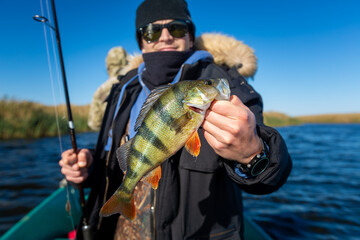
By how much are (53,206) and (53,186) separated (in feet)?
14.2

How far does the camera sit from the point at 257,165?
61.9 inches

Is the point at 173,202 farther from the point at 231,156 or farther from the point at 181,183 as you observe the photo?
the point at 231,156

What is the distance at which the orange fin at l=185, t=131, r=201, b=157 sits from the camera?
5.21 feet

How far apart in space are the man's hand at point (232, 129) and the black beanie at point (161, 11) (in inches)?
73.2

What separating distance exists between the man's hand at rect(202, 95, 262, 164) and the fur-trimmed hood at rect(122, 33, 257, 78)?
163 cm

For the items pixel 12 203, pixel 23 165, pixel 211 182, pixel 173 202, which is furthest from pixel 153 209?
pixel 23 165

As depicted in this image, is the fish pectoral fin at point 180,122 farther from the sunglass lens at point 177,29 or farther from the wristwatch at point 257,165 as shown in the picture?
the sunglass lens at point 177,29

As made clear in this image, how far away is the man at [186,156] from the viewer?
1517mm

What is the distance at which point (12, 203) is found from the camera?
7.01 metres

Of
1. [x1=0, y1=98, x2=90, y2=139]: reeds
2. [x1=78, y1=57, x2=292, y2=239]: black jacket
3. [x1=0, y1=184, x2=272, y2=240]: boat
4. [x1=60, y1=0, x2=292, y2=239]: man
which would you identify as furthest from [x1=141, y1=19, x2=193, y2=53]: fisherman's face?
[x1=0, y1=98, x2=90, y2=139]: reeds

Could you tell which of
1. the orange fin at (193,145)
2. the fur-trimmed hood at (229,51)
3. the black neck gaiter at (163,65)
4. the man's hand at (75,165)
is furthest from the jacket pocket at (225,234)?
the fur-trimmed hood at (229,51)

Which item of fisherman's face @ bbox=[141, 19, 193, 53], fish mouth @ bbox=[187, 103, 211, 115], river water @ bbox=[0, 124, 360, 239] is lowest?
river water @ bbox=[0, 124, 360, 239]

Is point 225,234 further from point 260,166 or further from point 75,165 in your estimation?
point 75,165

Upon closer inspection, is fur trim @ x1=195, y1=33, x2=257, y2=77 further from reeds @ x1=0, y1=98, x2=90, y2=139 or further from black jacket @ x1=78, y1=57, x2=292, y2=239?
reeds @ x1=0, y1=98, x2=90, y2=139
